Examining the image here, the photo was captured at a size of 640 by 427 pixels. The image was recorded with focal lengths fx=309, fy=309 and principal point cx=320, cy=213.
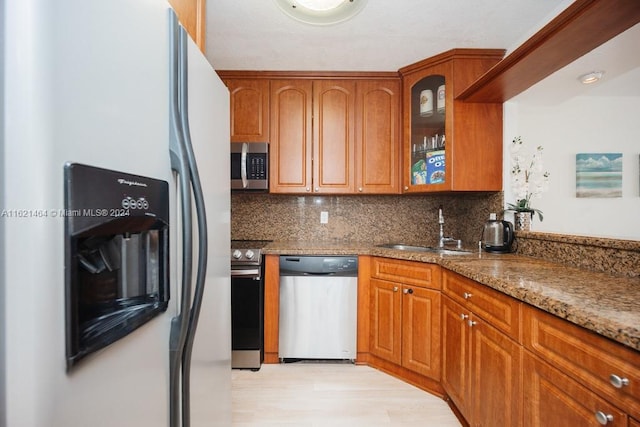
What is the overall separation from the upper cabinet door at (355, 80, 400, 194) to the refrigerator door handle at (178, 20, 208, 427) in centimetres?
189

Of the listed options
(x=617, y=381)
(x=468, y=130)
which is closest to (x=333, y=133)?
(x=468, y=130)

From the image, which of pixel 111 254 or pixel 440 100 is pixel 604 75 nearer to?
pixel 440 100

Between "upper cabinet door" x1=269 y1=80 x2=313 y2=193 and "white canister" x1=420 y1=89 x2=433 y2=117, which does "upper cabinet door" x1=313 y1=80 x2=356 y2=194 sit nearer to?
"upper cabinet door" x1=269 y1=80 x2=313 y2=193

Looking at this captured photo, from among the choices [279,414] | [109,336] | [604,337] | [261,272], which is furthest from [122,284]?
[261,272]

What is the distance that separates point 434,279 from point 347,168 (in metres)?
1.15

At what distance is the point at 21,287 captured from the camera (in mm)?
425

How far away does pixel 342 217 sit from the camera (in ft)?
9.48

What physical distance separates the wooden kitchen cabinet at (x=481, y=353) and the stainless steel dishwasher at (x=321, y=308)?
27.4 inches

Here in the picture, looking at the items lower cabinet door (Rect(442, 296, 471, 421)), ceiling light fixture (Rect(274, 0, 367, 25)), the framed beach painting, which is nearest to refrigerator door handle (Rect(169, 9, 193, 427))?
ceiling light fixture (Rect(274, 0, 367, 25))

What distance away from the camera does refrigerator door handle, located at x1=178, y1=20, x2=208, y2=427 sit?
2.69 feet

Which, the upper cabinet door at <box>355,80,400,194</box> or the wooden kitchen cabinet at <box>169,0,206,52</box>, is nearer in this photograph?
the wooden kitchen cabinet at <box>169,0,206,52</box>

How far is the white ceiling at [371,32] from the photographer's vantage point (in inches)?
68.1

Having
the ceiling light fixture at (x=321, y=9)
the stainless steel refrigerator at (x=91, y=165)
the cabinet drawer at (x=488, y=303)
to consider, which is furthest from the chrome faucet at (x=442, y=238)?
the stainless steel refrigerator at (x=91, y=165)

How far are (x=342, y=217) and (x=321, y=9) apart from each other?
1732mm
